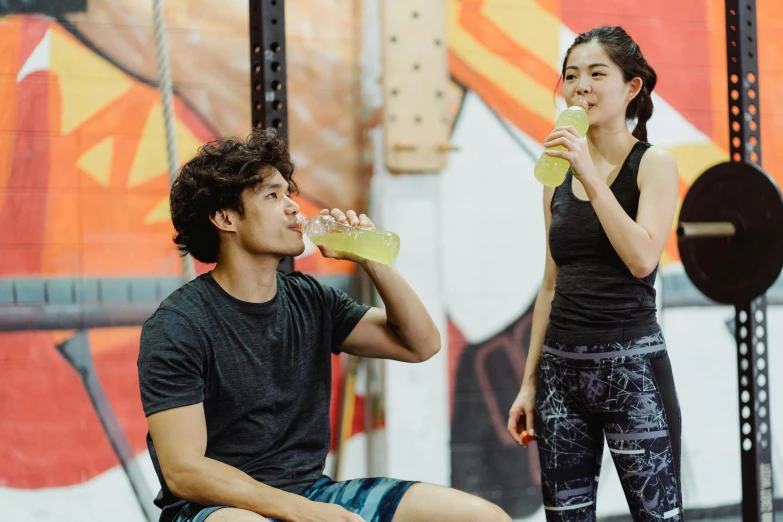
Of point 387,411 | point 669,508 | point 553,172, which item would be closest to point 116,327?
point 387,411

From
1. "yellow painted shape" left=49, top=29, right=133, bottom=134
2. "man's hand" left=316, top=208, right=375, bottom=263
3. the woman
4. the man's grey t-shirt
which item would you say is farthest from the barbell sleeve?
"yellow painted shape" left=49, top=29, right=133, bottom=134

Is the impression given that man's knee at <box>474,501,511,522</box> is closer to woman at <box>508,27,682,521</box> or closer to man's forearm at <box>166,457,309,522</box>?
woman at <box>508,27,682,521</box>

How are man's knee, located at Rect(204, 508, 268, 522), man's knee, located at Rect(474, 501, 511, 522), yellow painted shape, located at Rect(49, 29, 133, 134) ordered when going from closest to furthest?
man's knee, located at Rect(204, 508, 268, 522) → man's knee, located at Rect(474, 501, 511, 522) → yellow painted shape, located at Rect(49, 29, 133, 134)

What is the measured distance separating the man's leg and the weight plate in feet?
2.68

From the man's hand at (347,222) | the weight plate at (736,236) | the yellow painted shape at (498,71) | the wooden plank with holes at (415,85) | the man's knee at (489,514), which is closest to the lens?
the man's knee at (489,514)

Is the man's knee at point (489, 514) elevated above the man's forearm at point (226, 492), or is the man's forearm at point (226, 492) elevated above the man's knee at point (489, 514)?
the man's forearm at point (226, 492)

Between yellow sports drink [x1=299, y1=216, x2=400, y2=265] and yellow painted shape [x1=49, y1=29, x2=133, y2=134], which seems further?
yellow painted shape [x1=49, y1=29, x2=133, y2=134]

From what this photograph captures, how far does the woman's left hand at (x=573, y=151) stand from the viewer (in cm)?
144

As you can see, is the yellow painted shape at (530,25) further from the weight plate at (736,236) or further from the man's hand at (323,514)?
the man's hand at (323,514)

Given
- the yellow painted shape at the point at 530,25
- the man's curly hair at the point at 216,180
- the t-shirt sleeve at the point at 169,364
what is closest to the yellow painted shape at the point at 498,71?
the yellow painted shape at the point at 530,25

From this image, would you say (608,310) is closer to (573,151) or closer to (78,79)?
(573,151)

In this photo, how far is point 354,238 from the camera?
1552 mm

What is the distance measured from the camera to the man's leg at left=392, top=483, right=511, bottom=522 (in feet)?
4.66

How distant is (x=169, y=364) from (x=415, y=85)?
59.1 inches
